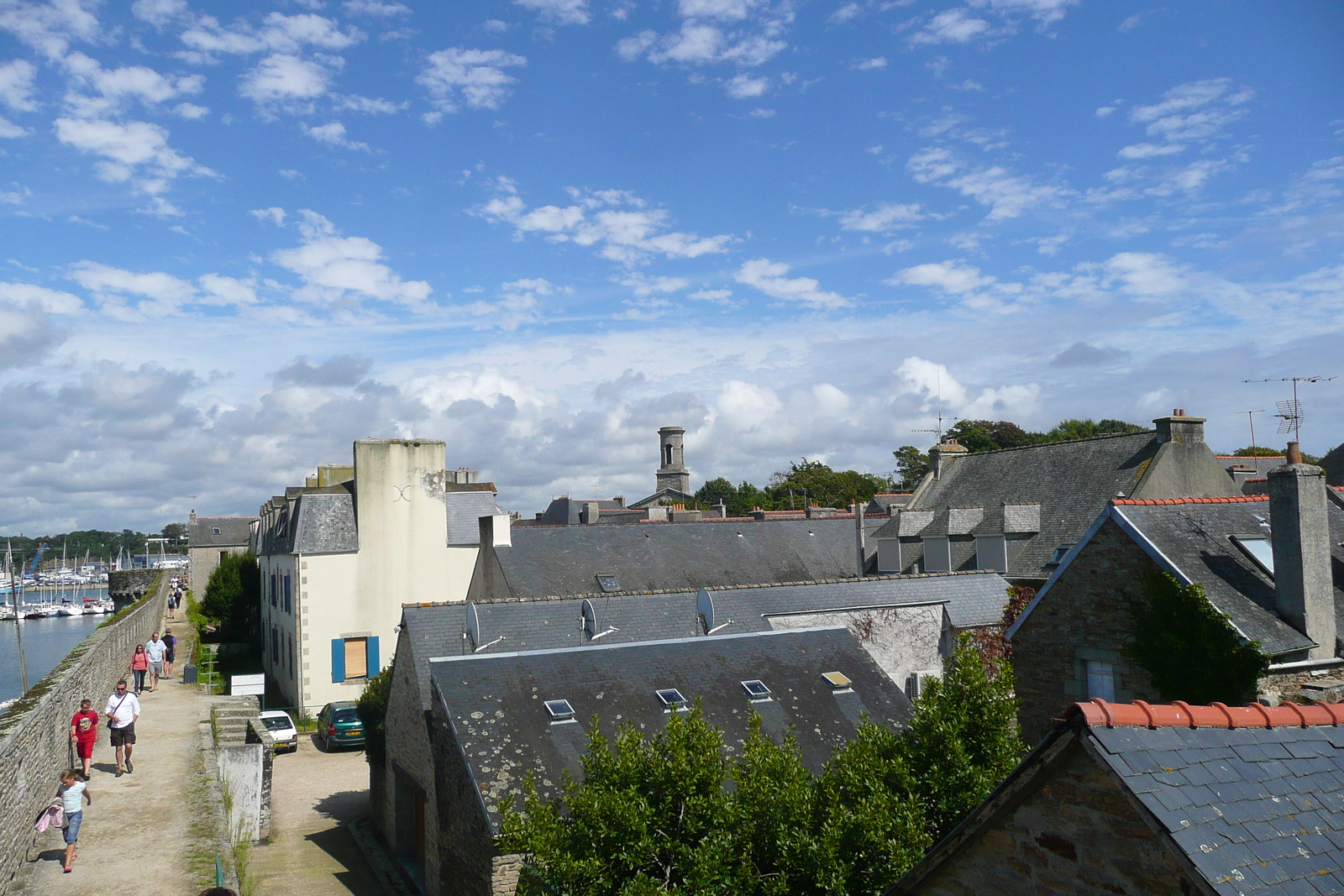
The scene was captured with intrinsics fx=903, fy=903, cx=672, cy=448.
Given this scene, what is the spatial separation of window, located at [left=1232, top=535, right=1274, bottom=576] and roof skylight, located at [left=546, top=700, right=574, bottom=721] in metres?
9.17

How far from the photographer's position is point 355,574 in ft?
87.0

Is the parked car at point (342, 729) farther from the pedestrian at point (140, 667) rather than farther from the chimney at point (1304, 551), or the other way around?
the chimney at point (1304, 551)

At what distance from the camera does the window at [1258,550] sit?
38.7 ft

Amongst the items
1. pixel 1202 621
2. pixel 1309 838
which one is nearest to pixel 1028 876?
pixel 1309 838

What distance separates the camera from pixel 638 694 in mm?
12430

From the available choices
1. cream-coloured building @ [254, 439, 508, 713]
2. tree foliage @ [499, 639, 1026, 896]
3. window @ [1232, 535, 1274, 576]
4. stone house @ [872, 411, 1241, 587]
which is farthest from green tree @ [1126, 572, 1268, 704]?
cream-coloured building @ [254, 439, 508, 713]

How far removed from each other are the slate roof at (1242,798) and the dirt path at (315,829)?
1321 cm

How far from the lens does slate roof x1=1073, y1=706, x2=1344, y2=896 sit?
3.64 meters

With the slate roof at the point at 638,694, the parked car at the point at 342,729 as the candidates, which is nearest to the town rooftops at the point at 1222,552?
the slate roof at the point at 638,694

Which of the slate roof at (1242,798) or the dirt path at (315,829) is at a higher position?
the slate roof at (1242,798)

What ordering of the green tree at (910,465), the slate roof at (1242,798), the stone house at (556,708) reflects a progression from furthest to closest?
the green tree at (910,465), the stone house at (556,708), the slate roof at (1242,798)

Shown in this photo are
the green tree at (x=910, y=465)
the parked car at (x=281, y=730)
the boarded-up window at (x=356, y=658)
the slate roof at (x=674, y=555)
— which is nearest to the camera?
the parked car at (x=281, y=730)

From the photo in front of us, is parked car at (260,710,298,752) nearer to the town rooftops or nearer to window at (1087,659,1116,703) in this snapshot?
the town rooftops

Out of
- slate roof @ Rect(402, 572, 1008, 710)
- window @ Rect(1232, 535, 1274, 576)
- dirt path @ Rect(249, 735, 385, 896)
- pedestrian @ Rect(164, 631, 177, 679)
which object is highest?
window @ Rect(1232, 535, 1274, 576)
